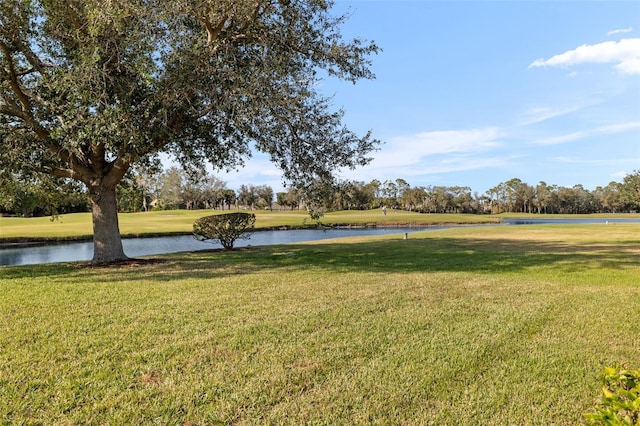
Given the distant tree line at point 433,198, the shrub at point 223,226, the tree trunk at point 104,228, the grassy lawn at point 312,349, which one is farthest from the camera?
the distant tree line at point 433,198

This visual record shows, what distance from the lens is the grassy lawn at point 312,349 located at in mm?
3168

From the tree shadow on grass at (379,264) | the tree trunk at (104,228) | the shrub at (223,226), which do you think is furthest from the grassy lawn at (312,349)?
the shrub at (223,226)

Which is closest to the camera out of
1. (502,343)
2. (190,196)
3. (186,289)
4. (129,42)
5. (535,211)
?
(502,343)

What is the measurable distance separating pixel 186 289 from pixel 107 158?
24.5 ft

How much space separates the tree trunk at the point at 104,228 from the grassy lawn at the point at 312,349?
3.37 m

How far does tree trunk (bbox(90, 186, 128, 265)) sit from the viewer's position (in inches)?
467

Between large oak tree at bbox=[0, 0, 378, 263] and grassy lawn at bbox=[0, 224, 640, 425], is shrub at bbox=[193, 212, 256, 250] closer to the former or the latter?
large oak tree at bbox=[0, 0, 378, 263]

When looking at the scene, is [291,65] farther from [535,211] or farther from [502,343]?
[535,211]

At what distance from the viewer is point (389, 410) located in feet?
10.3

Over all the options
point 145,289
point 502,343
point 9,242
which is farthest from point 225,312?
point 9,242

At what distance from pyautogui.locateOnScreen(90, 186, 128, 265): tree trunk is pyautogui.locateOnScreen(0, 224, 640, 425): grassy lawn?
3370 millimetres

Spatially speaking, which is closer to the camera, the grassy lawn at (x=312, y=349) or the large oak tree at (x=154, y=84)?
the grassy lawn at (x=312, y=349)

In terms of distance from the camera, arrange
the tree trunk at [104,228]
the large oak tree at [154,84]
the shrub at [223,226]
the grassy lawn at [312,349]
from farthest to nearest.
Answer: the shrub at [223,226]
the tree trunk at [104,228]
the large oak tree at [154,84]
the grassy lawn at [312,349]

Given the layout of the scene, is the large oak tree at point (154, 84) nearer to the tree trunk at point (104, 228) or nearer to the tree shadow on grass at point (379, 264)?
the tree trunk at point (104, 228)
